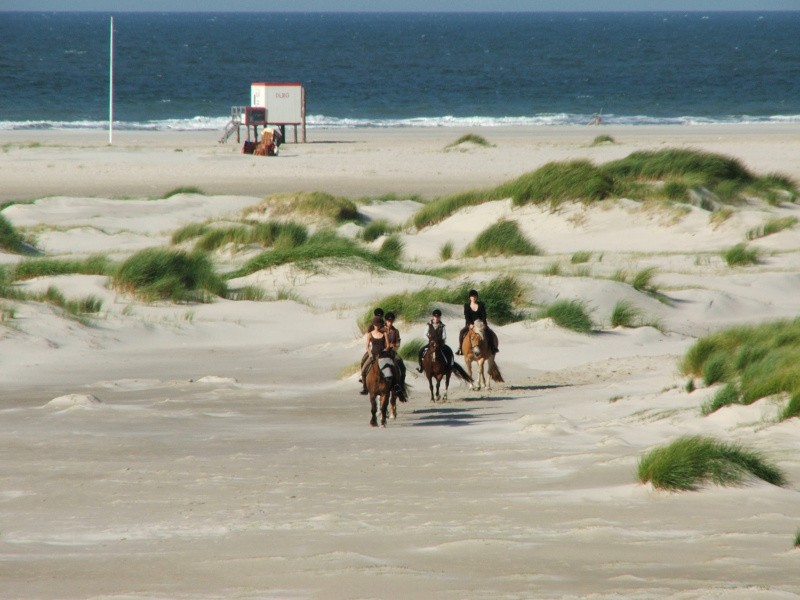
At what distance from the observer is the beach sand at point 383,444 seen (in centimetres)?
590

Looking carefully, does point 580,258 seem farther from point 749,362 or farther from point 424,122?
point 424,122

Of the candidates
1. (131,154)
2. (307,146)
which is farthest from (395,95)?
(131,154)

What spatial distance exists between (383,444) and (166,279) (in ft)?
25.9

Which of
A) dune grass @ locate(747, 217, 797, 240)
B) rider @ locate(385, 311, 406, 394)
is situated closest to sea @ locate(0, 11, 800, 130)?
dune grass @ locate(747, 217, 797, 240)

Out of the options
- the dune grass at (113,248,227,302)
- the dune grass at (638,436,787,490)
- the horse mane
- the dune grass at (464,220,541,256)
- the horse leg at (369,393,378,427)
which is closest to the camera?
the dune grass at (638,436,787,490)

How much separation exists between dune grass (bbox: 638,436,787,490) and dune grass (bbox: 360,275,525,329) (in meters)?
7.24

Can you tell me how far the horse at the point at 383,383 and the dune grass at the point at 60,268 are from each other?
7947 mm

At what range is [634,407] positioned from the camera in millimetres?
10484

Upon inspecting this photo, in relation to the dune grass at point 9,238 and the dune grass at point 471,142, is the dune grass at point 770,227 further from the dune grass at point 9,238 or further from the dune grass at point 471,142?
the dune grass at point 471,142

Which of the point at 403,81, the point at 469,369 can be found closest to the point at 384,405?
the point at 469,369

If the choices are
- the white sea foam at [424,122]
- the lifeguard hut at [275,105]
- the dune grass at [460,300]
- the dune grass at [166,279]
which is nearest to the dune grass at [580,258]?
the dune grass at [460,300]

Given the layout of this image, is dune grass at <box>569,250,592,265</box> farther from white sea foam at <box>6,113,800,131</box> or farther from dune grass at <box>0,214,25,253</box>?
white sea foam at <box>6,113,800,131</box>

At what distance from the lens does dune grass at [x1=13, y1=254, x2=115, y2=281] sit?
17375 mm

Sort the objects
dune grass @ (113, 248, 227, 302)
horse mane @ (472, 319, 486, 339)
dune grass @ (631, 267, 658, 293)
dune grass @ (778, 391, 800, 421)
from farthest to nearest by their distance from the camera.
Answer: dune grass @ (631, 267, 658, 293) < dune grass @ (113, 248, 227, 302) < horse mane @ (472, 319, 486, 339) < dune grass @ (778, 391, 800, 421)
